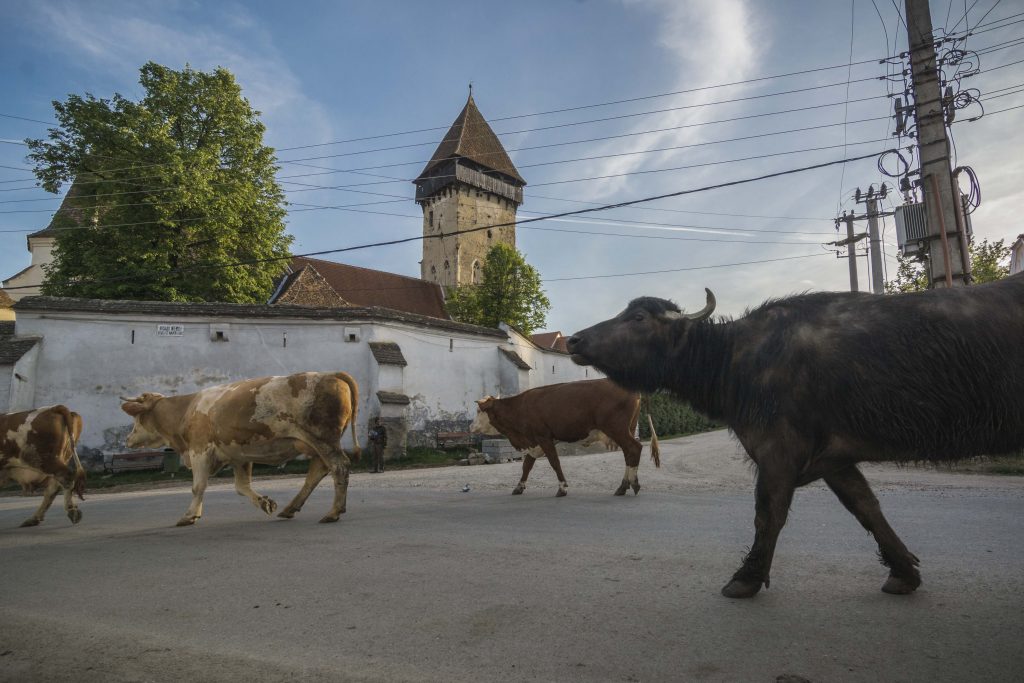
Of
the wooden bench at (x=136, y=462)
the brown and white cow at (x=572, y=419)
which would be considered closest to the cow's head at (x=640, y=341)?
the brown and white cow at (x=572, y=419)

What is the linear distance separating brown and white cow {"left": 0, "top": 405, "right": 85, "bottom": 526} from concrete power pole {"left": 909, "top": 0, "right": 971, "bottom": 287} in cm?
1506

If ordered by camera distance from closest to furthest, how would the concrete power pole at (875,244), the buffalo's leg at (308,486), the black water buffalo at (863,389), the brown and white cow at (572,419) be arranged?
the black water buffalo at (863,389) → the buffalo's leg at (308,486) → the brown and white cow at (572,419) → the concrete power pole at (875,244)

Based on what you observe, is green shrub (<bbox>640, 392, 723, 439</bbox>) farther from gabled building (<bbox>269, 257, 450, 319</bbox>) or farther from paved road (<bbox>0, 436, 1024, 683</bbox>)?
paved road (<bbox>0, 436, 1024, 683</bbox>)

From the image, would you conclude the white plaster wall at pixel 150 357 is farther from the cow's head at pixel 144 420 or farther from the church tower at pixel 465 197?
the church tower at pixel 465 197

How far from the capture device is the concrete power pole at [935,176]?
448 inches

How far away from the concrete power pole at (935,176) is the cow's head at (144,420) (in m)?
14.1

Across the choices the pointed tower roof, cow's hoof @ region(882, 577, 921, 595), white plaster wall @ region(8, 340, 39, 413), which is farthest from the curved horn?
the pointed tower roof

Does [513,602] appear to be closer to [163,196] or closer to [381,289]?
[163,196]

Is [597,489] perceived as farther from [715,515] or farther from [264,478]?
[264,478]

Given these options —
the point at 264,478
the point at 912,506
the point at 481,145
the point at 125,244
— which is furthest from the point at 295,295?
the point at 481,145

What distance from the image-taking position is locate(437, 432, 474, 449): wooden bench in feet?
64.7

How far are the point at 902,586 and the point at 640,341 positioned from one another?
1980mm

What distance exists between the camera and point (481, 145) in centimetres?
5494

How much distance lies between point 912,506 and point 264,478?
13.3 meters
